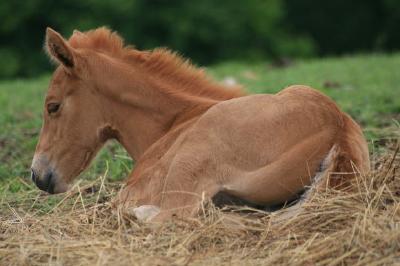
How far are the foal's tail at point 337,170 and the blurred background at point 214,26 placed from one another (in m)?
18.0

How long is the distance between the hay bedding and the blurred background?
18.0 metres

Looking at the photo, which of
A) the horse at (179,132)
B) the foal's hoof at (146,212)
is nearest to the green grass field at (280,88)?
the horse at (179,132)

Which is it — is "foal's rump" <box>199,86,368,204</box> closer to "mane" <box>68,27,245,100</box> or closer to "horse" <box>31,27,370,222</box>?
"horse" <box>31,27,370,222</box>

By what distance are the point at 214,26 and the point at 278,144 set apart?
2184 cm

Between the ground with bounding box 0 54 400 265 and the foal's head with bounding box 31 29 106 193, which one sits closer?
the ground with bounding box 0 54 400 265

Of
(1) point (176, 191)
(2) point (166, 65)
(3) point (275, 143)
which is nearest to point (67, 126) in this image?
(2) point (166, 65)

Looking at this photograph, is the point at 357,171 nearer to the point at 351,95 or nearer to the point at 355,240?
the point at 355,240

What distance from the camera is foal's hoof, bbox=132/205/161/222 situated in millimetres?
5723

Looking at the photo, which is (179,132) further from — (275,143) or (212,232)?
(212,232)

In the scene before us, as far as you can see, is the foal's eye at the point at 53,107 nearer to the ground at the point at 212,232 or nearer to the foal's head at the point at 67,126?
the foal's head at the point at 67,126

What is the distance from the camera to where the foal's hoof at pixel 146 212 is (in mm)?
5723

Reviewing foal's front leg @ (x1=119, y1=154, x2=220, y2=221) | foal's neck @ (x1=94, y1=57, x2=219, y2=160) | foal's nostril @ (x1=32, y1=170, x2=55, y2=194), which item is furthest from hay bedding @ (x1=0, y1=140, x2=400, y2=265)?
foal's neck @ (x1=94, y1=57, x2=219, y2=160)

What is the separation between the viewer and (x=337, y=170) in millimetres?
5574

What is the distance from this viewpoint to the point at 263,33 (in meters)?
28.9
